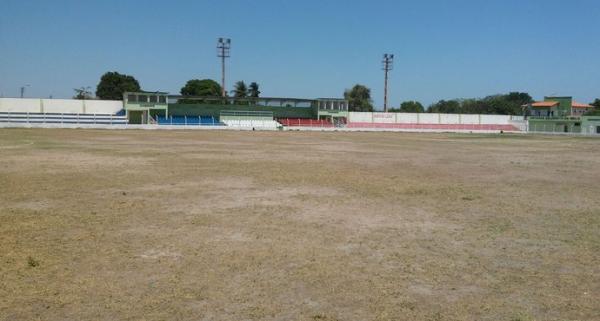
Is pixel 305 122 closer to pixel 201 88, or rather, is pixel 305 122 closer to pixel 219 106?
pixel 219 106

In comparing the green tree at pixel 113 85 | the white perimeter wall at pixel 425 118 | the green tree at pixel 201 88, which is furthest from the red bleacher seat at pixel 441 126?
the green tree at pixel 113 85

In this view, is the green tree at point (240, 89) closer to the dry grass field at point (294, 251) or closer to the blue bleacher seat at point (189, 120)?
the blue bleacher seat at point (189, 120)

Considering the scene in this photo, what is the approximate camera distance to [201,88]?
118 m

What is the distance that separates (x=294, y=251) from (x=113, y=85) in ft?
400

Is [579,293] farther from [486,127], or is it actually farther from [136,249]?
[486,127]

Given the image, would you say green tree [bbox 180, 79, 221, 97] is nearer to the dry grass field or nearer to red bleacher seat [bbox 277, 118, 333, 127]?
red bleacher seat [bbox 277, 118, 333, 127]

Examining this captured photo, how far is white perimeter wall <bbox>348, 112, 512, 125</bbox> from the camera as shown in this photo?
88312 millimetres

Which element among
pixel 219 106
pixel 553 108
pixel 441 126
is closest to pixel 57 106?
pixel 219 106

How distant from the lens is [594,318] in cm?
476

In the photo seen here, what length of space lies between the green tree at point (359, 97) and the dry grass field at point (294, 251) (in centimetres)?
11046

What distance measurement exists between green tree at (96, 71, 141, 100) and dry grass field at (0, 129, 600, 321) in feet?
365

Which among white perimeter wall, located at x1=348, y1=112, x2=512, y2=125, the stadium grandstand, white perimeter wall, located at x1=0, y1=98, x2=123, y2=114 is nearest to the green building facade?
the stadium grandstand

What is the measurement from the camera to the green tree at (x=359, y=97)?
4870 inches

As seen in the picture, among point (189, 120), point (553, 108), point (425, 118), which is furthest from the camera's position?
point (553, 108)
